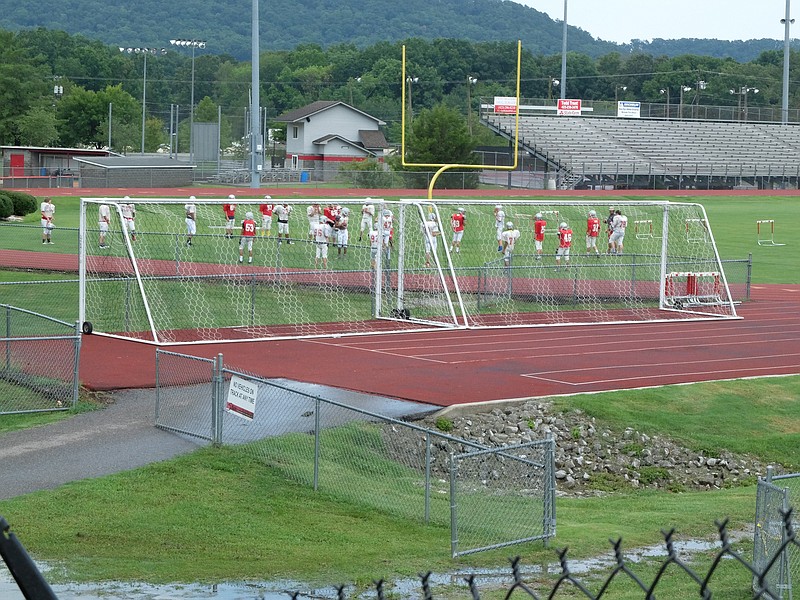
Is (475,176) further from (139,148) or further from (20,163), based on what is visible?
(139,148)

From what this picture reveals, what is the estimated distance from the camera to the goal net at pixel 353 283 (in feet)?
82.7

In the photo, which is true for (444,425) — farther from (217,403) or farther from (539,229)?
(539,229)

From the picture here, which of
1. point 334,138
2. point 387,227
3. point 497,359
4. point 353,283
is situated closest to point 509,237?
point 387,227

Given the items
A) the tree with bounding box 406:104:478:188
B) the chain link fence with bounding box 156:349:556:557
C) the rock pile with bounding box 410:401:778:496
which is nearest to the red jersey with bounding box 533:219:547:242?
the rock pile with bounding box 410:401:778:496

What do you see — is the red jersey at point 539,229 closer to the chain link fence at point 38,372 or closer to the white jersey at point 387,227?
the white jersey at point 387,227

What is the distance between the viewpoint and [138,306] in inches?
1037

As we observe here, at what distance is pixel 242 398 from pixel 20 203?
36036 mm

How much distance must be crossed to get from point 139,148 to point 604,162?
5684 centimetres

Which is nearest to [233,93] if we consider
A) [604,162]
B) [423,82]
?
[423,82]

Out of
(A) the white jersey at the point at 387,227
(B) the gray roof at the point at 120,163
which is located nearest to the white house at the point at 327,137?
(B) the gray roof at the point at 120,163

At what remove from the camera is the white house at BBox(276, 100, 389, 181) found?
342 ft

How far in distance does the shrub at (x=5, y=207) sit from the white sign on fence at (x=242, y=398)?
34.1 metres

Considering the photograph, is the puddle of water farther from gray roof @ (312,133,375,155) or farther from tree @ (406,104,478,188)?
gray roof @ (312,133,375,155)

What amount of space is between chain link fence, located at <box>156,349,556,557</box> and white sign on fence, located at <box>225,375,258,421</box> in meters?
0.01
